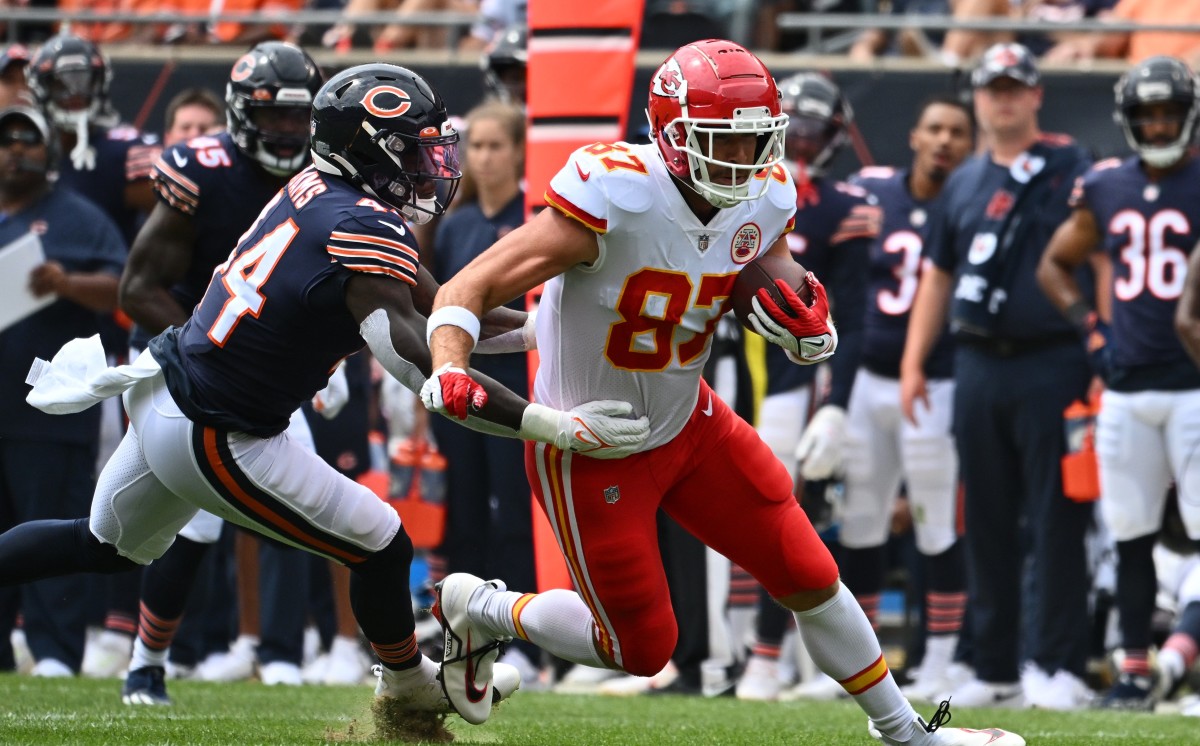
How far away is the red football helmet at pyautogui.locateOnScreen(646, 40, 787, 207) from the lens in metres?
4.11

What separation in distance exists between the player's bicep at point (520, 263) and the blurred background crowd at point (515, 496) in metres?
2.06

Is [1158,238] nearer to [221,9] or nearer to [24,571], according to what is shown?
[24,571]

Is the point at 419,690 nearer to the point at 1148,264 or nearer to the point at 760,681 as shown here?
the point at 760,681

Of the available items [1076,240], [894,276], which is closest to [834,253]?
[894,276]

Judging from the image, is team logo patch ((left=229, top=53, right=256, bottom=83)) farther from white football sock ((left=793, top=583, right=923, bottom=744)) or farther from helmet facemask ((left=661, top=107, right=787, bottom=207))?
white football sock ((left=793, top=583, right=923, bottom=744))

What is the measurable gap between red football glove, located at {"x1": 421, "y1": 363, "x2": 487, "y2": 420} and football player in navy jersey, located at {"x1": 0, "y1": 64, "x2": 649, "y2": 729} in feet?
1.39

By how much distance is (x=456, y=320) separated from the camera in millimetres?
3967

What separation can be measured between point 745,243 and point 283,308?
1.11 metres

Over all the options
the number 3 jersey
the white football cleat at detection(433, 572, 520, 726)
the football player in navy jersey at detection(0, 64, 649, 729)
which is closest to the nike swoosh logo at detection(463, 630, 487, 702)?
the white football cleat at detection(433, 572, 520, 726)

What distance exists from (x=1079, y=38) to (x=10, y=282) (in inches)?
215

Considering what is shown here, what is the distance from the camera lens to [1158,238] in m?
6.69

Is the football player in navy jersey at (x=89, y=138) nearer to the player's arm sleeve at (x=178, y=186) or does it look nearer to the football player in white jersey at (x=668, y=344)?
the player's arm sleeve at (x=178, y=186)

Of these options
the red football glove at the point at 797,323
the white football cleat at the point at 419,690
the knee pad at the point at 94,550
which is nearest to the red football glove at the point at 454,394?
the red football glove at the point at 797,323

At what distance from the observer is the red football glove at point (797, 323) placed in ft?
13.5
